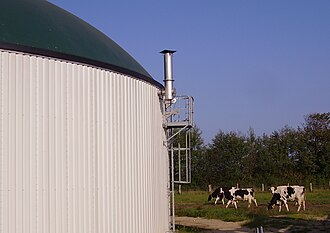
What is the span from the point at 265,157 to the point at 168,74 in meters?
44.6

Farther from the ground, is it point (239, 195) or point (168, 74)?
point (168, 74)

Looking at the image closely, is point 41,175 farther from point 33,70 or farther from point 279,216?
point 279,216

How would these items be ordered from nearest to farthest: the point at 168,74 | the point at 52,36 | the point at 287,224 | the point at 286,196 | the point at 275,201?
the point at 52,36
the point at 168,74
the point at 287,224
the point at 275,201
the point at 286,196

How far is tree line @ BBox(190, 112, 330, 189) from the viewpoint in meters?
59.0

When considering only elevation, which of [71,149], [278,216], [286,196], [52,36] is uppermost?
[52,36]

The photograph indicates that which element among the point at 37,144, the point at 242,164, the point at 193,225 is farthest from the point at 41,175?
the point at 242,164

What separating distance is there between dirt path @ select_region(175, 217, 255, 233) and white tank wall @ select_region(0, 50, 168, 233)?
8.90m

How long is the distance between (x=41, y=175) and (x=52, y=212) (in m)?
0.88

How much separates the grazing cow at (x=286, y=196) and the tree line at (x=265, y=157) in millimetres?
21666

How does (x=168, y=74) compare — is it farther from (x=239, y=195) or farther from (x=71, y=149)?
(x=239, y=195)

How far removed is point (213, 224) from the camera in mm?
27172

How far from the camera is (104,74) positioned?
47.3 ft

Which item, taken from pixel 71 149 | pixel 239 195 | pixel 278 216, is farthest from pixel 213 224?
pixel 71 149

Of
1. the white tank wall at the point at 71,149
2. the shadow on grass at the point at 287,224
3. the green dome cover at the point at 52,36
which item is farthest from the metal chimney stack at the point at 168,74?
the shadow on grass at the point at 287,224
